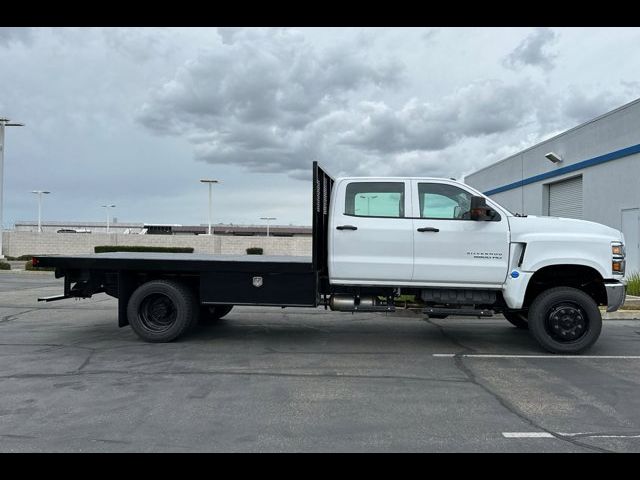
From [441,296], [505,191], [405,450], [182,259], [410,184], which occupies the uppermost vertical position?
[505,191]

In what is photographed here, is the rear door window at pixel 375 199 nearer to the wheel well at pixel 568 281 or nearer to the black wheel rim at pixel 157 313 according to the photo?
the wheel well at pixel 568 281

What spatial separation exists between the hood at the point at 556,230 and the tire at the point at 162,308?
4.76 meters

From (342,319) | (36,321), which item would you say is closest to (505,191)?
(342,319)

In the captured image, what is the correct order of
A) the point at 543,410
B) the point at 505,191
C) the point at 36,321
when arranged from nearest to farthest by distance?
the point at 543,410 → the point at 36,321 → the point at 505,191

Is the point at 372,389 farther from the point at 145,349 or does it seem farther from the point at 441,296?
the point at 145,349

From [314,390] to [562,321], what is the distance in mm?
3832

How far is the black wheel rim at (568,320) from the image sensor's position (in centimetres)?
714

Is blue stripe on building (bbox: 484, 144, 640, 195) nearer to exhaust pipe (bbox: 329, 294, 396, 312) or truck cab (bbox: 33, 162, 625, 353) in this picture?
truck cab (bbox: 33, 162, 625, 353)

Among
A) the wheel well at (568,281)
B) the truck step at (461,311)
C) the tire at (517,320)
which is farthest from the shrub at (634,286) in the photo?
the truck step at (461,311)

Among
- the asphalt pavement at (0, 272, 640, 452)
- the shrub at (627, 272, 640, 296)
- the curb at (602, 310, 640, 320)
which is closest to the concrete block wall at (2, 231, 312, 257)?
the shrub at (627, 272, 640, 296)

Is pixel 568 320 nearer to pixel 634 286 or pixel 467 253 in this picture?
pixel 467 253

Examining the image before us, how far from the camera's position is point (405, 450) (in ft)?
12.9

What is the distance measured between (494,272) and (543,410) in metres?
2.48

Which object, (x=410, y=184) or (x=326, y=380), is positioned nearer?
(x=326, y=380)
